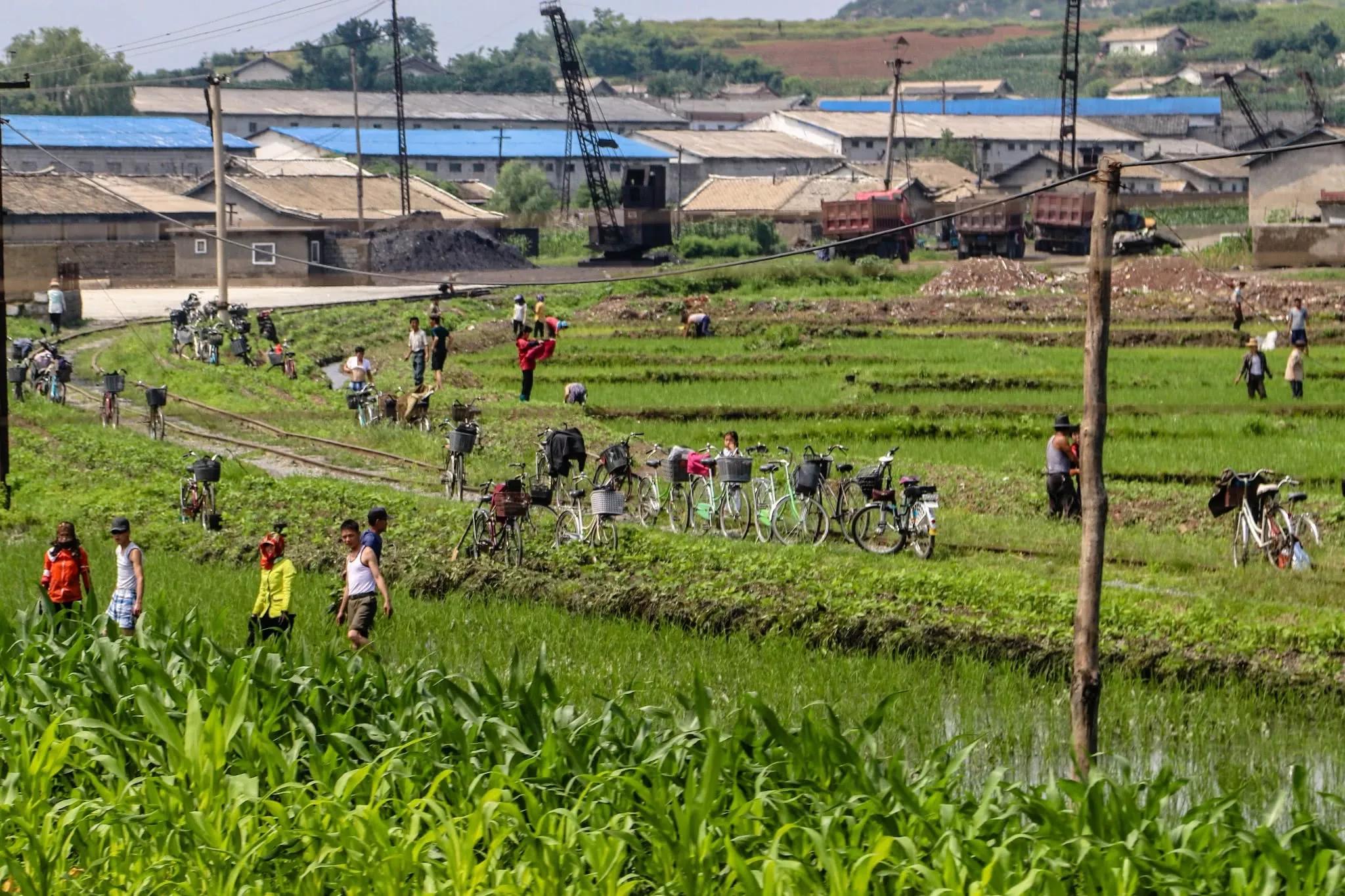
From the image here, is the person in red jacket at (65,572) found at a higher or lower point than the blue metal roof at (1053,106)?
lower

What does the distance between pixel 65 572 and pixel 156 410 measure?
14029 mm

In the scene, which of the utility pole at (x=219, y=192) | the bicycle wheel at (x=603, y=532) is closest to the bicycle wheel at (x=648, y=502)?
the bicycle wheel at (x=603, y=532)

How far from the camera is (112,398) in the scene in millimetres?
31797

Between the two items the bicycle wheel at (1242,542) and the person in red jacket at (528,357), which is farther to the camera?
the person in red jacket at (528,357)

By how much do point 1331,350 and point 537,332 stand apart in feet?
56.5

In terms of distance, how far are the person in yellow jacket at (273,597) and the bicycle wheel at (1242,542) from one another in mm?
9972

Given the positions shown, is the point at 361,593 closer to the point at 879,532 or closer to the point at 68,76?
the point at 879,532

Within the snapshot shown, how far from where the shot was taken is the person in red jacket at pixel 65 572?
1667cm

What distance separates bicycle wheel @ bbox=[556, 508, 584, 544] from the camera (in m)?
20.3

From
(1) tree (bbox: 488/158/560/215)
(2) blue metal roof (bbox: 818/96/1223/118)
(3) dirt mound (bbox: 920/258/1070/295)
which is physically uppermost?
(2) blue metal roof (bbox: 818/96/1223/118)

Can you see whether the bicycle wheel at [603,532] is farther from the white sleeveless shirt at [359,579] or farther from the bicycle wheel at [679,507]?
the white sleeveless shirt at [359,579]

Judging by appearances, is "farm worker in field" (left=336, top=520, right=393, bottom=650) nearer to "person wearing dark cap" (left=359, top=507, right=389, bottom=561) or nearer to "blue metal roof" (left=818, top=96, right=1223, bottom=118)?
"person wearing dark cap" (left=359, top=507, right=389, bottom=561)

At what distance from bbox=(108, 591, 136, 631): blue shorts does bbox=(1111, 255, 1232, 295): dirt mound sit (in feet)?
135

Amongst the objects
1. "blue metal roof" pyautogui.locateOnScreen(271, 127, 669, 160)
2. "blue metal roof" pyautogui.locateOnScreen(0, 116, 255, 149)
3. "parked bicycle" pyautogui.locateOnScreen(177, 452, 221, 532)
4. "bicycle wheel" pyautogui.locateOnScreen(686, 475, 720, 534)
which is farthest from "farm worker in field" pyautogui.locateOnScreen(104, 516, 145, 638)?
"blue metal roof" pyautogui.locateOnScreen(271, 127, 669, 160)
